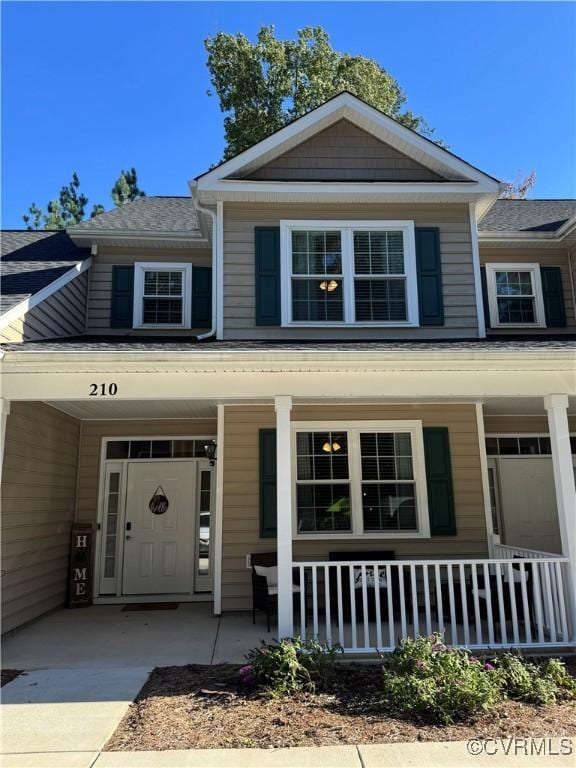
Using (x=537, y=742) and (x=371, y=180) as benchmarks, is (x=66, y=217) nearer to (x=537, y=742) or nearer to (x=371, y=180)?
(x=371, y=180)

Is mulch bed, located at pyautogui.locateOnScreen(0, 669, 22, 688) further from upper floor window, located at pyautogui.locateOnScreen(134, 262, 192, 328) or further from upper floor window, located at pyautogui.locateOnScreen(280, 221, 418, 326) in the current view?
upper floor window, located at pyautogui.locateOnScreen(134, 262, 192, 328)

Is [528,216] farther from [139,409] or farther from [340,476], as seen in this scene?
[139,409]

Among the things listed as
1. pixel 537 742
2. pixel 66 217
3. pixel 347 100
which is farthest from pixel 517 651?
pixel 66 217

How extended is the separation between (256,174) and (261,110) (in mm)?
11813

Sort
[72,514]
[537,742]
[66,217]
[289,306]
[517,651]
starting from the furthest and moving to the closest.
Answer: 1. [66,217]
2. [72,514]
3. [289,306]
4. [517,651]
5. [537,742]

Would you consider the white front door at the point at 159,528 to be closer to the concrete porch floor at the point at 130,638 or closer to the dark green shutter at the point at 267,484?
the concrete porch floor at the point at 130,638

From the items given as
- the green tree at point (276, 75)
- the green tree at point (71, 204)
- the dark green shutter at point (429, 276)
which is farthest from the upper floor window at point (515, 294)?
the green tree at point (71, 204)

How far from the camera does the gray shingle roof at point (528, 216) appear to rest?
9.26 m

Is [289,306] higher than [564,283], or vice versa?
[564,283]

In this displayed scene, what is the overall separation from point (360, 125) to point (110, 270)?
453 cm

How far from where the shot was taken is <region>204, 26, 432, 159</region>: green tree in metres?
18.0

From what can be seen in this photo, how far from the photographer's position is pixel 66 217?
27.2m

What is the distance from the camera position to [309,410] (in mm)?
7832

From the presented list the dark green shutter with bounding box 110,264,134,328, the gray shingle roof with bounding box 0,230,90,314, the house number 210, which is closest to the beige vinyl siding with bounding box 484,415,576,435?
the house number 210
